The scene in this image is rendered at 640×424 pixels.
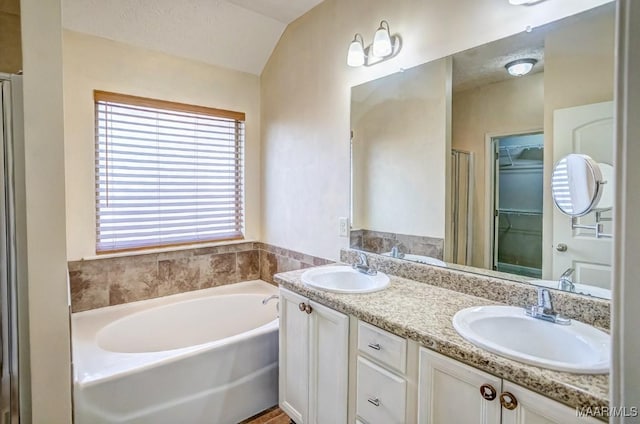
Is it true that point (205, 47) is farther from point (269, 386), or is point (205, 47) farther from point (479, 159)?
point (269, 386)

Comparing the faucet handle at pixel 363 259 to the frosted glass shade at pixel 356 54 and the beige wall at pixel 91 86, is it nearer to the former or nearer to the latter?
the frosted glass shade at pixel 356 54

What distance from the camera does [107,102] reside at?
7.80 ft

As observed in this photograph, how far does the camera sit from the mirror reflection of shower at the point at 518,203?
142cm

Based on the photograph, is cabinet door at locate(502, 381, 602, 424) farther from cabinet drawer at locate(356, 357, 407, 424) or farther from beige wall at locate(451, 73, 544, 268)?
beige wall at locate(451, 73, 544, 268)

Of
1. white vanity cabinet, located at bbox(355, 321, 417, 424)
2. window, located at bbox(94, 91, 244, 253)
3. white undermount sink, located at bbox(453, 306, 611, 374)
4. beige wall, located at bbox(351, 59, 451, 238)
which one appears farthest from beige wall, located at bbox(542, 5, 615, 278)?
window, located at bbox(94, 91, 244, 253)

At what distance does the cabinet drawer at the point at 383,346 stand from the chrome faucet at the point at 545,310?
505 mm

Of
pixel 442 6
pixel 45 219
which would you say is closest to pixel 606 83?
pixel 442 6

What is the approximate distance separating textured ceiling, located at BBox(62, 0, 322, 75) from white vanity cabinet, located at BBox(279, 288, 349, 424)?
6.72 ft

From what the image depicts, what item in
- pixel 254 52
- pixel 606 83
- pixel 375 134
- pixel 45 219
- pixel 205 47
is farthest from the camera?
pixel 254 52

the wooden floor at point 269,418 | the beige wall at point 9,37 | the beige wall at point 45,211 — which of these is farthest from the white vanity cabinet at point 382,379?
the beige wall at point 9,37

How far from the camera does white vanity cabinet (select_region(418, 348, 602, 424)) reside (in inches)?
34.8

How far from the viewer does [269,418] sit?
2.09 meters

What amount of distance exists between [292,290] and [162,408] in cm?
93

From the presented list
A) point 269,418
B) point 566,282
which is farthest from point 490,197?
point 269,418
